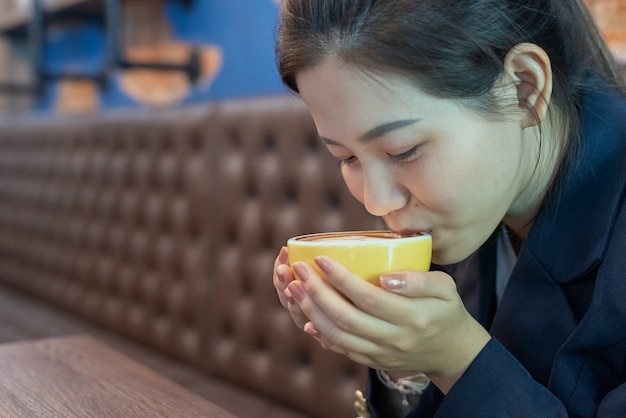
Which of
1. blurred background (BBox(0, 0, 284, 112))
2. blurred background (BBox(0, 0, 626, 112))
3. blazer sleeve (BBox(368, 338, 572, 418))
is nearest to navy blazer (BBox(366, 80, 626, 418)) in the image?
blazer sleeve (BBox(368, 338, 572, 418))

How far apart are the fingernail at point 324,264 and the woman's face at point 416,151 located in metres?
0.11

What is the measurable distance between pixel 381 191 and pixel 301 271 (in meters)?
0.14

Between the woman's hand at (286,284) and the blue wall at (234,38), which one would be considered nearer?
the woman's hand at (286,284)

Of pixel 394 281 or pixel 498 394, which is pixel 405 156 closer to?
pixel 394 281

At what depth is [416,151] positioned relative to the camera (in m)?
0.80

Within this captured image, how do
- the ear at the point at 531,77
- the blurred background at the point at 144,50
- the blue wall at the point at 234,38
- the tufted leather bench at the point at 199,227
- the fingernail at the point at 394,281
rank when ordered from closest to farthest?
the fingernail at the point at 394,281 → the ear at the point at 531,77 → the tufted leather bench at the point at 199,227 → the blue wall at the point at 234,38 → the blurred background at the point at 144,50

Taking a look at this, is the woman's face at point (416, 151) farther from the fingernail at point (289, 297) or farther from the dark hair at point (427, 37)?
the fingernail at point (289, 297)

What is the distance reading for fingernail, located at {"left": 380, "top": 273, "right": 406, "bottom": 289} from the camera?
0.73 metres

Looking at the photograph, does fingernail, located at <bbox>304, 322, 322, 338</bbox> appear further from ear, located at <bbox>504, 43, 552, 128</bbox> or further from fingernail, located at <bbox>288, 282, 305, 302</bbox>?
ear, located at <bbox>504, 43, 552, 128</bbox>

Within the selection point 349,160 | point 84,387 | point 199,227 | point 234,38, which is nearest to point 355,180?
point 349,160

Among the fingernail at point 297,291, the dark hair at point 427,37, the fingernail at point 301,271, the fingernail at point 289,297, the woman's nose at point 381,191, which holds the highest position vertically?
the dark hair at point 427,37

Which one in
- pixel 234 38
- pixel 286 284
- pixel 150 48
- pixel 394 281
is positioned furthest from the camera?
pixel 150 48

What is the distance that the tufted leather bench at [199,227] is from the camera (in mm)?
1871

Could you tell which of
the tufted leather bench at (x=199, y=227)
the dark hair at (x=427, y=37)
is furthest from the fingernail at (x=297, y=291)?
A: the tufted leather bench at (x=199, y=227)
